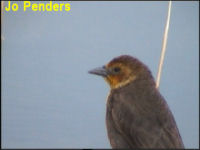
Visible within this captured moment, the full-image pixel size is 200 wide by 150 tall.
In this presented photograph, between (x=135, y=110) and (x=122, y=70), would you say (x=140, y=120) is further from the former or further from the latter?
(x=122, y=70)

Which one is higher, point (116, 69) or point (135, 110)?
point (116, 69)

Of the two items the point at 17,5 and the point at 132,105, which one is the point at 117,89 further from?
the point at 17,5

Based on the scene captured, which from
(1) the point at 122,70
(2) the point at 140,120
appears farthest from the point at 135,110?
(1) the point at 122,70

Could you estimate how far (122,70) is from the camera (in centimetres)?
282

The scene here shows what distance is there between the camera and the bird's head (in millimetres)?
2807

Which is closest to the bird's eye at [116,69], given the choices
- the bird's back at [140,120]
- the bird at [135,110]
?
the bird at [135,110]

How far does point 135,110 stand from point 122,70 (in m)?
0.27

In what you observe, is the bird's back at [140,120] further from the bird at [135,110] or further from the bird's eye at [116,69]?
the bird's eye at [116,69]

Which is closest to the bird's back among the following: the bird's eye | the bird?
the bird

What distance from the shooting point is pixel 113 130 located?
2758 millimetres

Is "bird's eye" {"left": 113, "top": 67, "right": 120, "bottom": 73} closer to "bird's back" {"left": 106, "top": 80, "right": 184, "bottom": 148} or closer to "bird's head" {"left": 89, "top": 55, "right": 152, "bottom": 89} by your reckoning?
"bird's head" {"left": 89, "top": 55, "right": 152, "bottom": 89}

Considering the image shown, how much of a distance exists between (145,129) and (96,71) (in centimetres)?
45

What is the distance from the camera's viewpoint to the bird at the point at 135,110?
260cm

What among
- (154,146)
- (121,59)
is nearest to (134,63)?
(121,59)
